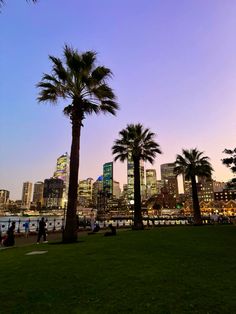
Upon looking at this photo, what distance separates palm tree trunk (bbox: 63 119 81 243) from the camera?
1844cm

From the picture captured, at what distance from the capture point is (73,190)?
759 inches

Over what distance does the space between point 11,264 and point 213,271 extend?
7140 millimetres

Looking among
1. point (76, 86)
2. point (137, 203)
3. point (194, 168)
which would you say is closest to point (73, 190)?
point (76, 86)

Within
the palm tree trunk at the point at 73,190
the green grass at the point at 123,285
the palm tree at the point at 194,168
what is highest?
the palm tree at the point at 194,168

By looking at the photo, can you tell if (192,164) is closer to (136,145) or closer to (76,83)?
(136,145)

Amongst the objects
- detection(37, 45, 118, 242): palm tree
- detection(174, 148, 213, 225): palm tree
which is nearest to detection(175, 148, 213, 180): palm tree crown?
detection(174, 148, 213, 225): palm tree

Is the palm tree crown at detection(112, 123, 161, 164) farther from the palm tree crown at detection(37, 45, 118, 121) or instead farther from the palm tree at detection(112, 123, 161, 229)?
the palm tree crown at detection(37, 45, 118, 121)

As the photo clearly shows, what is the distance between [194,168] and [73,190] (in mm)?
30374

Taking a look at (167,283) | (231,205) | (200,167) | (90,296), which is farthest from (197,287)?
(231,205)

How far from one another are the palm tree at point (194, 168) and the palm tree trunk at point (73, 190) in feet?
95.4

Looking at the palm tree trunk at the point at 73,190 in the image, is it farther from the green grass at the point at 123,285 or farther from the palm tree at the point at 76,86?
the green grass at the point at 123,285

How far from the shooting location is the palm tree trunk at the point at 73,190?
1844 cm

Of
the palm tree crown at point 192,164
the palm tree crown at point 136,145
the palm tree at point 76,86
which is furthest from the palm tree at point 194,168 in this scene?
the palm tree at point 76,86

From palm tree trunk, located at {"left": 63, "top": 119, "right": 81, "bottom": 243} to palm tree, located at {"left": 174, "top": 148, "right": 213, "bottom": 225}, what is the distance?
1144 inches
